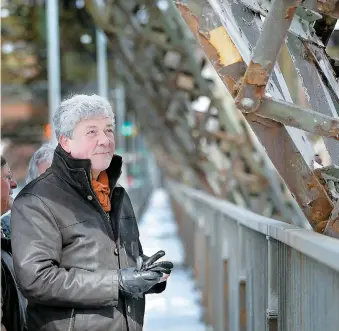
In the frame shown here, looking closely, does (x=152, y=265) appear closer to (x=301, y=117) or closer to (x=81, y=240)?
(x=81, y=240)

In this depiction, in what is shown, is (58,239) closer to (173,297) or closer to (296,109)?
(296,109)

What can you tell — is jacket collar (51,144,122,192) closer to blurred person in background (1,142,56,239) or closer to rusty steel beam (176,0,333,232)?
rusty steel beam (176,0,333,232)

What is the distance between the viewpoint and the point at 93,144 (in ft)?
12.8

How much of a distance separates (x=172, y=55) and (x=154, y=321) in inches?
239

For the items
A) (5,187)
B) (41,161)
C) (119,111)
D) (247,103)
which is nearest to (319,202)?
(247,103)

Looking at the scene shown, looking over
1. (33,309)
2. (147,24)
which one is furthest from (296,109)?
(147,24)

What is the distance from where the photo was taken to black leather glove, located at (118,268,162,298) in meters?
3.74

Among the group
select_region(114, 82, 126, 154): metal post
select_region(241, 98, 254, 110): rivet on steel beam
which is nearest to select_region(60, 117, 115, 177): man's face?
select_region(241, 98, 254, 110): rivet on steel beam

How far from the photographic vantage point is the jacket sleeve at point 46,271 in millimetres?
3635

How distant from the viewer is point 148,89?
19.0m

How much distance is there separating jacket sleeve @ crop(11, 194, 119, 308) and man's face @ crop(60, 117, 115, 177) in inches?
10.2

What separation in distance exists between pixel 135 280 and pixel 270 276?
1.10 meters

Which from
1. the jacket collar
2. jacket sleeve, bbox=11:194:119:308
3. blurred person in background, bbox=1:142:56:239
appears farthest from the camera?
blurred person in background, bbox=1:142:56:239

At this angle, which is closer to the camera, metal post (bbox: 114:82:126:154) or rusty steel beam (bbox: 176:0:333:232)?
rusty steel beam (bbox: 176:0:333:232)
